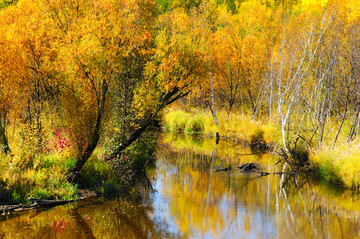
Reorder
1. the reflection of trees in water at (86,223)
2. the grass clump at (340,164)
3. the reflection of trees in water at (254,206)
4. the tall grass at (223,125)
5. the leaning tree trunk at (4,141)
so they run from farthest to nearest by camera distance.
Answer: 1. the tall grass at (223,125)
2. the grass clump at (340,164)
3. the leaning tree trunk at (4,141)
4. the reflection of trees in water at (254,206)
5. the reflection of trees in water at (86,223)

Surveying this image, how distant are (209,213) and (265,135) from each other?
42.4ft

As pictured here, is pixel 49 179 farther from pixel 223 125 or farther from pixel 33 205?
pixel 223 125

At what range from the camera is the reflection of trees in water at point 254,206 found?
10422 millimetres

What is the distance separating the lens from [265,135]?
23797 millimetres

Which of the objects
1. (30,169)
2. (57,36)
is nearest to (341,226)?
(30,169)

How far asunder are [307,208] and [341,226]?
6.06 feet

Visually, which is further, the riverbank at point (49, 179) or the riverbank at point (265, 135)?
the riverbank at point (265, 135)

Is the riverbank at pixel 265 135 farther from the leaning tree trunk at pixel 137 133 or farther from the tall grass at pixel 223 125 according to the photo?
the leaning tree trunk at pixel 137 133

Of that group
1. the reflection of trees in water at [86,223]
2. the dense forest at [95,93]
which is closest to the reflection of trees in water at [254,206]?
the reflection of trees in water at [86,223]

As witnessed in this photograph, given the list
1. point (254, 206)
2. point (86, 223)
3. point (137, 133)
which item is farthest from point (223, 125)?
point (86, 223)

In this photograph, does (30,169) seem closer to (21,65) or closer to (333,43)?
(21,65)

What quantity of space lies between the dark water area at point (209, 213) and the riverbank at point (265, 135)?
650mm

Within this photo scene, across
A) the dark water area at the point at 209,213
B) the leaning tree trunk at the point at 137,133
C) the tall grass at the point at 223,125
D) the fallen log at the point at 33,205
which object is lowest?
the tall grass at the point at 223,125

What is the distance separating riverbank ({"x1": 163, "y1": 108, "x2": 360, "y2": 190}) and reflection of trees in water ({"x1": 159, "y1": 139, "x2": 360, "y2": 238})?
3.04ft
